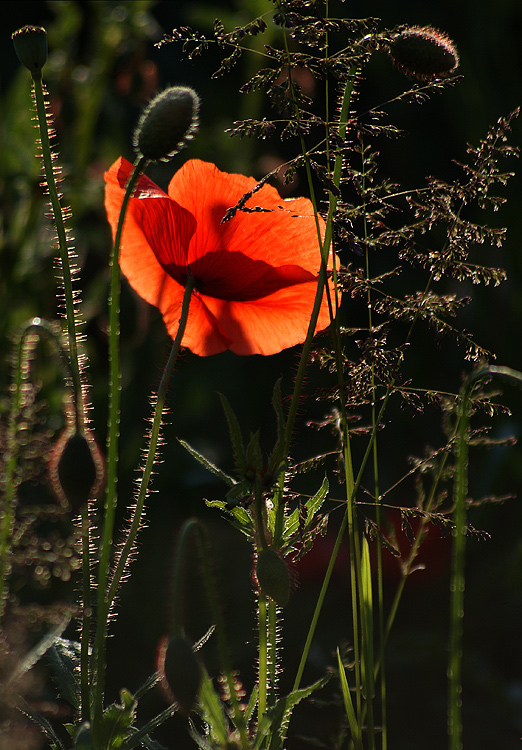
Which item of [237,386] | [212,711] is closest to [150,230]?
[212,711]

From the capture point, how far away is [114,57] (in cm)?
115

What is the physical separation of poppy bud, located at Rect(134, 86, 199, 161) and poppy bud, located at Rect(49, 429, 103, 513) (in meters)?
0.14

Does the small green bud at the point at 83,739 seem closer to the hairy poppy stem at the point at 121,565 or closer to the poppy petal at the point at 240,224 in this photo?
the hairy poppy stem at the point at 121,565

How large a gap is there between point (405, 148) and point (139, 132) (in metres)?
1.61

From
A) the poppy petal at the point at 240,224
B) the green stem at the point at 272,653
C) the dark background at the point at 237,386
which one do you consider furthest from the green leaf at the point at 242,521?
the dark background at the point at 237,386

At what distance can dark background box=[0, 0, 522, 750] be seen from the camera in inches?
45.4

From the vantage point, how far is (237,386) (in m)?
1.50

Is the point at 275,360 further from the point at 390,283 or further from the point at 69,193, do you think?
the point at 69,193

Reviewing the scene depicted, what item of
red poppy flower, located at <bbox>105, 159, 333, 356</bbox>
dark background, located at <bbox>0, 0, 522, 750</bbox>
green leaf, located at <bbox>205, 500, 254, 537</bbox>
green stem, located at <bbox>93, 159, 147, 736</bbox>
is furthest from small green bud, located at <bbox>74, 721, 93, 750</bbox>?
dark background, located at <bbox>0, 0, 522, 750</bbox>

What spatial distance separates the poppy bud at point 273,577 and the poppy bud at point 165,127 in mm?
187

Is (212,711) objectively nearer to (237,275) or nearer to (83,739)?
(83,739)

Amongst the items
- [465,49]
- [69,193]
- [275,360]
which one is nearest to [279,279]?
[69,193]

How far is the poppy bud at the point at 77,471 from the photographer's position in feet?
1.26

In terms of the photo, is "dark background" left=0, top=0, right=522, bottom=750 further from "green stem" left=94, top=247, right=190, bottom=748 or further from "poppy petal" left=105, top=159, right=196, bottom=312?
"green stem" left=94, top=247, right=190, bottom=748
